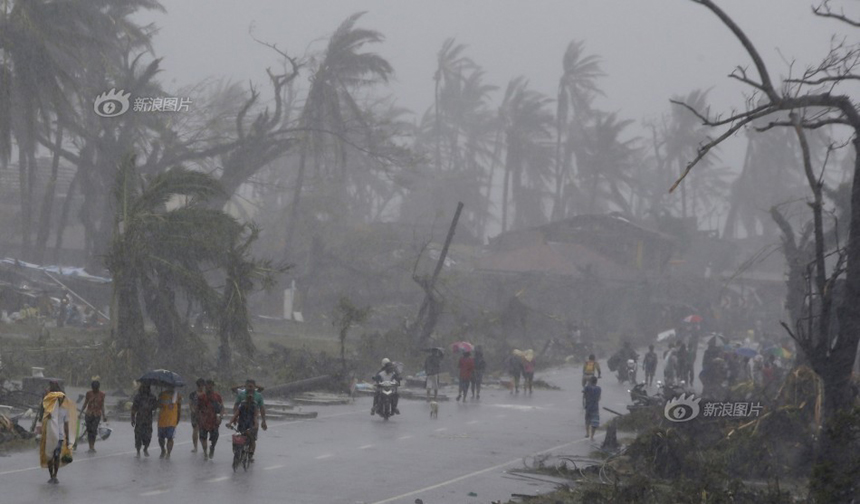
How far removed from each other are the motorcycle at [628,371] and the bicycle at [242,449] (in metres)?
23.8

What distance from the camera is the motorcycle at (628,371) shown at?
39094 millimetres

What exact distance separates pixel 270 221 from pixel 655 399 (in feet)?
200

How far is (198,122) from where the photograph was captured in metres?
67.0

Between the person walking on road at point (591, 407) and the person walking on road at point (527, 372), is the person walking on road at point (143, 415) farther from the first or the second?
the person walking on road at point (527, 372)

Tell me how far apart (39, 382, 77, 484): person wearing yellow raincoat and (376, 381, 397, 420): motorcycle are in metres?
11.0

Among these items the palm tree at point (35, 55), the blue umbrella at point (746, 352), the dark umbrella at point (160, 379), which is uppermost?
the palm tree at point (35, 55)

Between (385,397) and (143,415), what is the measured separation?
8399 mm

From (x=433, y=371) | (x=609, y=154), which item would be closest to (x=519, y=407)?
(x=433, y=371)

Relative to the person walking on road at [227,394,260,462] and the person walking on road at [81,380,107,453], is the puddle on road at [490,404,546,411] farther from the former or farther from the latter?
the person walking on road at [81,380,107,453]

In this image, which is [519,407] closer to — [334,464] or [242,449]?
[334,464]

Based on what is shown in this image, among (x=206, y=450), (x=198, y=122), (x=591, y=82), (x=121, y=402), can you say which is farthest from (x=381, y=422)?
(x=591, y=82)

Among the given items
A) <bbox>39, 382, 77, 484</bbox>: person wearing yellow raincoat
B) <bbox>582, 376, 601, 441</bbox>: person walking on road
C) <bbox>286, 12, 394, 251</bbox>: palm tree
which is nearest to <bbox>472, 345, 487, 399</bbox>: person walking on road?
<bbox>582, 376, 601, 441</bbox>: person walking on road

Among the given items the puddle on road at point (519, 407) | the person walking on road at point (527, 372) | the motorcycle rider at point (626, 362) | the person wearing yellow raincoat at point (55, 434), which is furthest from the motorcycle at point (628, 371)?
the person wearing yellow raincoat at point (55, 434)

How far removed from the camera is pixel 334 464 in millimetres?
17891
